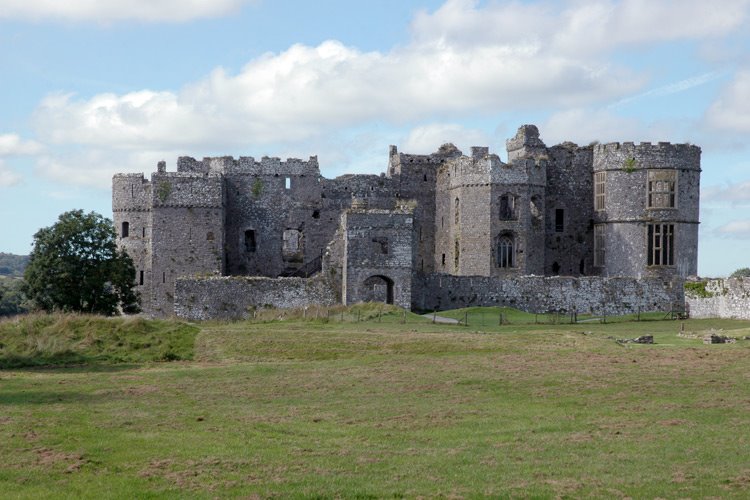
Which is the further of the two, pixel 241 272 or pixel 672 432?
pixel 241 272

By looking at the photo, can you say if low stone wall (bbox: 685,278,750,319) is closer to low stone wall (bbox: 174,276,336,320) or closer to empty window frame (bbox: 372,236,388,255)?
empty window frame (bbox: 372,236,388,255)

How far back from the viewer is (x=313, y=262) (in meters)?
70.1

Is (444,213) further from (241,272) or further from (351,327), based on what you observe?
(351,327)

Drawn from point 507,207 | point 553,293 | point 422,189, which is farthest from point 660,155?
point 422,189

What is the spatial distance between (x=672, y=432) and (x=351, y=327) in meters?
24.6

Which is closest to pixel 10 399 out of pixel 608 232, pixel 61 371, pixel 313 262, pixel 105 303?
pixel 61 371

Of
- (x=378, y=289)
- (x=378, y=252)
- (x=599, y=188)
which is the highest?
(x=599, y=188)

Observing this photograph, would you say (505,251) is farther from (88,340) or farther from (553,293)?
(88,340)

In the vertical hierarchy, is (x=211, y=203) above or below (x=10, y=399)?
above

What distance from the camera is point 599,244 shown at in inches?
2749

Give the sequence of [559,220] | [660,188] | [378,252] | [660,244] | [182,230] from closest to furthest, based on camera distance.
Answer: [378,252] → [182,230] → [660,244] → [660,188] → [559,220]

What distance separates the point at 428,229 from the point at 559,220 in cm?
835

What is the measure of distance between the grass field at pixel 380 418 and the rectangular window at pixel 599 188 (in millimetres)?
30340

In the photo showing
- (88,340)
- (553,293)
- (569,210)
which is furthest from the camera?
(569,210)
